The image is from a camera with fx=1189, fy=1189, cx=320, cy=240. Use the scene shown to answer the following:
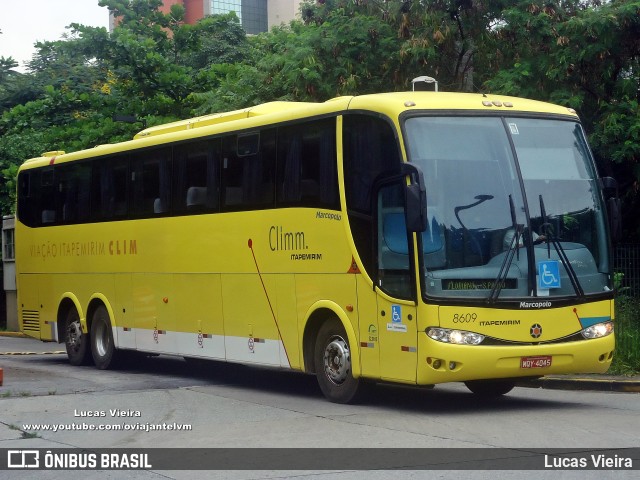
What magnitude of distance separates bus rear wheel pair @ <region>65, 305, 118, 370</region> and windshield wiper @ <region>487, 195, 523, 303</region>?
889 cm

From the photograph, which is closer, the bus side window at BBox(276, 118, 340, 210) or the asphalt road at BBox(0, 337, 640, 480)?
the asphalt road at BBox(0, 337, 640, 480)

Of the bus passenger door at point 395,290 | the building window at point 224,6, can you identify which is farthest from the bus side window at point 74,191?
the building window at point 224,6

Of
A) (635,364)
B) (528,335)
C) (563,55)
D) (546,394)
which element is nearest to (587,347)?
(528,335)

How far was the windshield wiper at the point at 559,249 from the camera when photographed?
1302 centimetres

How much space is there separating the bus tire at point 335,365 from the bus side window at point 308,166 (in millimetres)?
1510

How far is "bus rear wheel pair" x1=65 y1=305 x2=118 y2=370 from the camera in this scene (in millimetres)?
19906

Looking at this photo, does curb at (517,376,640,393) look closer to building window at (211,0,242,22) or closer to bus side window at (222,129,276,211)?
bus side window at (222,129,276,211)

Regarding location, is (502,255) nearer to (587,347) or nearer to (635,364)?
(587,347)

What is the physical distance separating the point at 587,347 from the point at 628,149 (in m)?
7.94

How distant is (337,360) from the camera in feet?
46.0

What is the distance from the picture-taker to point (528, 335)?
12.8 metres

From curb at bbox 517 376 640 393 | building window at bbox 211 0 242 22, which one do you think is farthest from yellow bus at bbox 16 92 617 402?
building window at bbox 211 0 242 22

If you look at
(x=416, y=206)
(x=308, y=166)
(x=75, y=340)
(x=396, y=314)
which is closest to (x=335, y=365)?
(x=396, y=314)

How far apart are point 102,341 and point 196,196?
4.23 m
